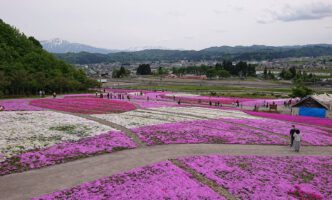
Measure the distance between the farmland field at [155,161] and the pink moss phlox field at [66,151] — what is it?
2.7 inches

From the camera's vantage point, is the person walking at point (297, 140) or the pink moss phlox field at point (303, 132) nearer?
the person walking at point (297, 140)

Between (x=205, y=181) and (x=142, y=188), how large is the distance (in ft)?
16.7

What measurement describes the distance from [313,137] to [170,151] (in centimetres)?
2131

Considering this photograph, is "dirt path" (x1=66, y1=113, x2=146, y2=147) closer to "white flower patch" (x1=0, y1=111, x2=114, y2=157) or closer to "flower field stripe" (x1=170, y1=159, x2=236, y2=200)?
"white flower patch" (x1=0, y1=111, x2=114, y2=157)

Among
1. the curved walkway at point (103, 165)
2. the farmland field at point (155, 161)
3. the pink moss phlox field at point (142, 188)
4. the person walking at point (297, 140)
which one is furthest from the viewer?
the person walking at point (297, 140)

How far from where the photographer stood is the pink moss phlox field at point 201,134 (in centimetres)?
3525

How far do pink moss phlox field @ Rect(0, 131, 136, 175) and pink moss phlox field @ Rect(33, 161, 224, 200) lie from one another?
618 cm

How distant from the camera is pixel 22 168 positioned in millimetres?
23422

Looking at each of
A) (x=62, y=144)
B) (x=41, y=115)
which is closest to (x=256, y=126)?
(x=62, y=144)

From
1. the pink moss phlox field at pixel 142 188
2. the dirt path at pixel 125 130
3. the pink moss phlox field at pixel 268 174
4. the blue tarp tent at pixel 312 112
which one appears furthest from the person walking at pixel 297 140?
the blue tarp tent at pixel 312 112

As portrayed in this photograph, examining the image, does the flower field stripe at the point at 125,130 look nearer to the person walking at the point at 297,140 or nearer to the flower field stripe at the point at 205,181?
the flower field stripe at the point at 205,181

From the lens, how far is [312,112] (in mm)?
66375

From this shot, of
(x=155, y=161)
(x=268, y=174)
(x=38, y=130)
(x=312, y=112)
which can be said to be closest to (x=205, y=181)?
(x=155, y=161)

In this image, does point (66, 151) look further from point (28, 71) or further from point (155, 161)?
point (28, 71)
